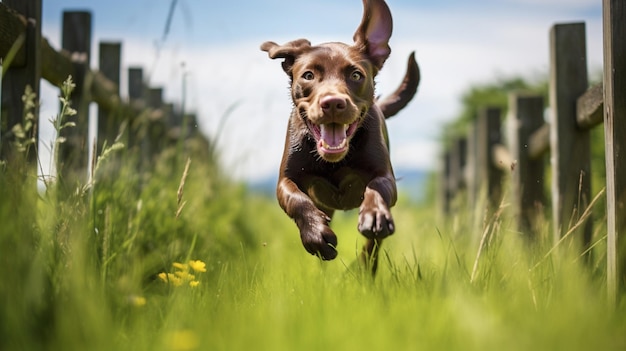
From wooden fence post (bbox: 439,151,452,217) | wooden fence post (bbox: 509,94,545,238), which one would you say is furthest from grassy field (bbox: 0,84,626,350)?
wooden fence post (bbox: 439,151,452,217)

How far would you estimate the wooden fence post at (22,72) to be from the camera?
370 cm

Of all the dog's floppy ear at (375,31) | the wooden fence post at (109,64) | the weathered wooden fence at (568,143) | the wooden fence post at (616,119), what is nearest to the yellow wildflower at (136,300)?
the dog's floppy ear at (375,31)

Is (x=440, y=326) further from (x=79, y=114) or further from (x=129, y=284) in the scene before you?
(x=79, y=114)

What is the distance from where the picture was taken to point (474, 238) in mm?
5582

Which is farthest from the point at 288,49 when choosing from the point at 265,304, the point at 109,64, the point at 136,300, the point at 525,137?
the point at 525,137

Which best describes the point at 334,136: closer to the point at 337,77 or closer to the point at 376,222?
the point at 337,77

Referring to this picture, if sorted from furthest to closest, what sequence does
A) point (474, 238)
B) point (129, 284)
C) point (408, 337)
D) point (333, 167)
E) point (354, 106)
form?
point (474, 238) < point (333, 167) < point (354, 106) < point (129, 284) < point (408, 337)

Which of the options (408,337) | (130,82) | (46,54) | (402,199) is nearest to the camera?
(408,337)

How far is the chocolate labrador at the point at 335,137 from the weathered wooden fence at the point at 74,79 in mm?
928

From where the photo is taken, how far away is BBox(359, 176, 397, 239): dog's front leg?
226cm

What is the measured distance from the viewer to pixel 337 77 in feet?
8.60

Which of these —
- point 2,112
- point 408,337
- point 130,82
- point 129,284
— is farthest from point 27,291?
point 130,82

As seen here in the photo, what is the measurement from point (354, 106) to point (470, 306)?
798mm

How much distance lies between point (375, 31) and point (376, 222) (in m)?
0.81
